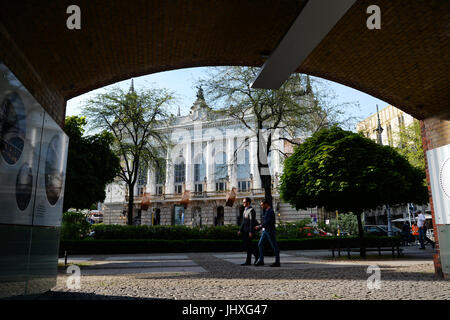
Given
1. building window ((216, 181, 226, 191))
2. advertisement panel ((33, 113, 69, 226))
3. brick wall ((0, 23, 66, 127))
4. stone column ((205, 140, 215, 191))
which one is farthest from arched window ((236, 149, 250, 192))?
advertisement panel ((33, 113, 69, 226))

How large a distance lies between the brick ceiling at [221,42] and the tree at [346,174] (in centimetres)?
508

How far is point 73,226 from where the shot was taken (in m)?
19.3

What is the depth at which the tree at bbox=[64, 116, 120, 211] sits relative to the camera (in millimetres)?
12680

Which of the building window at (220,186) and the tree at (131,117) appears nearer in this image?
the tree at (131,117)

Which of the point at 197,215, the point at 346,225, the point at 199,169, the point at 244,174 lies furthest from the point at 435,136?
the point at 199,169

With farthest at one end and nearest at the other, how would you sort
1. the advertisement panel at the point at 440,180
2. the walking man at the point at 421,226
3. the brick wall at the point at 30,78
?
1. the walking man at the point at 421,226
2. the advertisement panel at the point at 440,180
3. the brick wall at the point at 30,78

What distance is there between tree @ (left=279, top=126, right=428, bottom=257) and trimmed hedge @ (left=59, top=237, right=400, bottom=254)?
5053mm

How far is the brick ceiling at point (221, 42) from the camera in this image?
17.6 feet

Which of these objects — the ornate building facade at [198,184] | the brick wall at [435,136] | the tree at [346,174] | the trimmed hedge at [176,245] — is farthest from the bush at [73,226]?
the ornate building facade at [198,184]

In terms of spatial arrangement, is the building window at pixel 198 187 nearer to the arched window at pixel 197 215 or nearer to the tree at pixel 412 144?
the arched window at pixel 197 215

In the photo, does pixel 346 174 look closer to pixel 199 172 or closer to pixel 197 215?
pixel 197 215

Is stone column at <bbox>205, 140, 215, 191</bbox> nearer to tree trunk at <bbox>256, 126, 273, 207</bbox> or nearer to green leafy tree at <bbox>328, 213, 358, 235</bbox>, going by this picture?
green leafy tree at <bbox>328, 213, 358, 235</bbox>

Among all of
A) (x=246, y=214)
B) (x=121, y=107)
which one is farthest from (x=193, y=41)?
(x=121, y=107)
